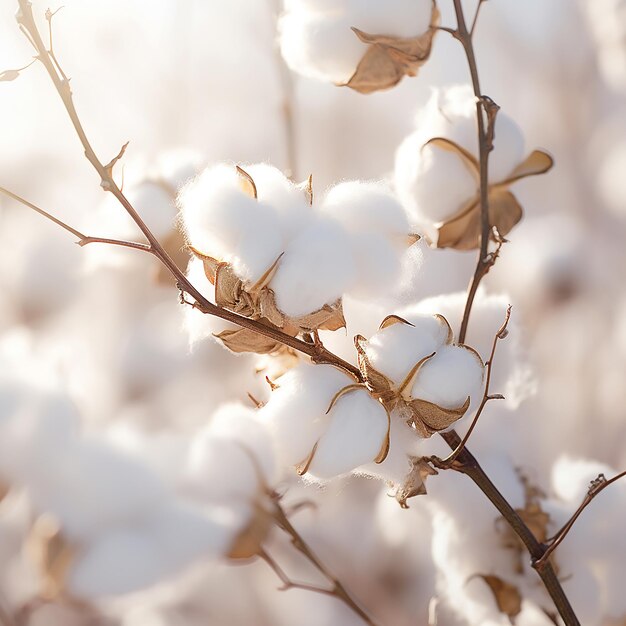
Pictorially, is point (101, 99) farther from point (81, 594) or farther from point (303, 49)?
point (81, 594)

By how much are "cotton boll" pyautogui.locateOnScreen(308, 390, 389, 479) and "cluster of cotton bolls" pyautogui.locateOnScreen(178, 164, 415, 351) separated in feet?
0.18

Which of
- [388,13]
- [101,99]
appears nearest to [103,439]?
[388,13]

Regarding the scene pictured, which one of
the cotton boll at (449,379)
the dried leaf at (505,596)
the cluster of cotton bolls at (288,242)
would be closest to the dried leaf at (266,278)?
the cluster of cotton bolls at (288,242)

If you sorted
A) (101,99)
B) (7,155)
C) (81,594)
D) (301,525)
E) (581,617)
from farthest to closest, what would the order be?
(101,99), (7,155), (301,525), (581,617), (81,594)

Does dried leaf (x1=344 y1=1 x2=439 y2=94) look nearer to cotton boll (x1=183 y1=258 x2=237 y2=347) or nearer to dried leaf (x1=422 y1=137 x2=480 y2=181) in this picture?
dried leaf (x1=422 y1=137 x2=480 y2=181)

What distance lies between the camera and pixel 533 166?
2.27 ft

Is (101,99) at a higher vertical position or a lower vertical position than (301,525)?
higher

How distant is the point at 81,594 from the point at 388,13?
48cm

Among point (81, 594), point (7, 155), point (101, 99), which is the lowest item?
point (81, 594)

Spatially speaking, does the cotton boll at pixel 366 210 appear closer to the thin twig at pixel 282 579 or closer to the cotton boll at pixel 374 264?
the cotton boll at pixel 374 264

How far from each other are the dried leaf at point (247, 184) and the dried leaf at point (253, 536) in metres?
0.27

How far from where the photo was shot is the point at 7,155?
136cm

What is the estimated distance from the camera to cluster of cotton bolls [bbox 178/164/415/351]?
0.49 m

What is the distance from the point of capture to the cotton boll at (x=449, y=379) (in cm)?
50
